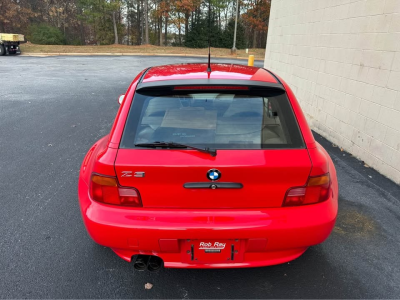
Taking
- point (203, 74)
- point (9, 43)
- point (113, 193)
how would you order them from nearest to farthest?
point (113, 193), point (203, 74), point (9, 43)

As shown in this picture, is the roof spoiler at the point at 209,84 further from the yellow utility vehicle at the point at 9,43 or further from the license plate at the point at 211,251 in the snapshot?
the yellow utility vehicle at the point at 9,43

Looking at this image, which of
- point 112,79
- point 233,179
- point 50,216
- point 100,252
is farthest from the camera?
point 112,79

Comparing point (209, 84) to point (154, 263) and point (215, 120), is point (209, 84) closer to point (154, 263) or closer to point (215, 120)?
point (215, 120)

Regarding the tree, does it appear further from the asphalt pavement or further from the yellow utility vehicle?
the asphalt pavement

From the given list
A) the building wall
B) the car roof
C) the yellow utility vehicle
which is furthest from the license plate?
the yellow utility vehicle

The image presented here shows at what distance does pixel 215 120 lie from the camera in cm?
222

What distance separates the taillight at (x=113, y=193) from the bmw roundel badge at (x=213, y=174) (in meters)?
0.50

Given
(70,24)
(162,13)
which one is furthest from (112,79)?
(70,24)

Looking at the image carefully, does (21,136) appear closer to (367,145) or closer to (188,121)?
(188,121)

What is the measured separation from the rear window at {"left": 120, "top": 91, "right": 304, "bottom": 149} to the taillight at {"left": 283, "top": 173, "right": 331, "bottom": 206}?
0.90 ft

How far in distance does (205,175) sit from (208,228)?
1.11 feet

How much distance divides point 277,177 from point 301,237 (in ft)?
1.43

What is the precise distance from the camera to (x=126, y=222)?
6.62ft

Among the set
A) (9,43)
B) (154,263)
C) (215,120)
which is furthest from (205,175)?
(9,43)
